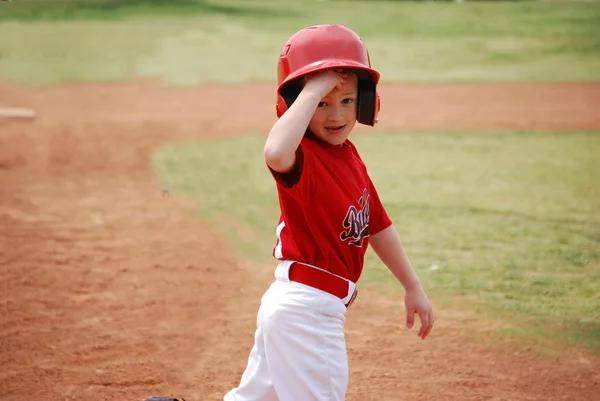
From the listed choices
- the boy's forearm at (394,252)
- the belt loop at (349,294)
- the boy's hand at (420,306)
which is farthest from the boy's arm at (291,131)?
the boy's hand at (420,306)

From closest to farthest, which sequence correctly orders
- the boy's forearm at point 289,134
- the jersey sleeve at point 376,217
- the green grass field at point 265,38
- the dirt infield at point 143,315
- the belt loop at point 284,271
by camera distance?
the boy's forearm at point 289,134
the belt loop at point 284,271
the jersey sleeve at point 376,217
the dirt infield at point 143,315
the green grass field at point 265,38

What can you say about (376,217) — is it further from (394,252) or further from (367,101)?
(367,101)

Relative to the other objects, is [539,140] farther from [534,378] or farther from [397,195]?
[534,378]

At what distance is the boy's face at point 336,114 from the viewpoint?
2199 mm

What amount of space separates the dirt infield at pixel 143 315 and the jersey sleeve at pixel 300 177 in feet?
4.68

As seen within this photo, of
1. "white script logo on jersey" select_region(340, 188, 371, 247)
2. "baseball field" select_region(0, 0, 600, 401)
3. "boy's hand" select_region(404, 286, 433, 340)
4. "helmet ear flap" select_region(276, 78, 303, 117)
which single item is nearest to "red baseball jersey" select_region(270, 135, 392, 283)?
"white script logo on jersey" select_region(340, 188, 371, 247)

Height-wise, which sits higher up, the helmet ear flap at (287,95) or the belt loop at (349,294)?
the helmet ear flap at (287,95)

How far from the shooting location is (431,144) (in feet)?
29.8

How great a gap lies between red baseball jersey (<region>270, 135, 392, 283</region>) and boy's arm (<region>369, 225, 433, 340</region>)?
7.3 inches

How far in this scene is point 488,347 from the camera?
380 centimetres

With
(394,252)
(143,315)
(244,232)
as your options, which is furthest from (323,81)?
(244,232)

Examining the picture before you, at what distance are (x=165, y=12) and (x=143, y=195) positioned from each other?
1410cm

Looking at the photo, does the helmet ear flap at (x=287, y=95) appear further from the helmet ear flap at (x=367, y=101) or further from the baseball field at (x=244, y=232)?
the baseball field at (x=244, y=232)

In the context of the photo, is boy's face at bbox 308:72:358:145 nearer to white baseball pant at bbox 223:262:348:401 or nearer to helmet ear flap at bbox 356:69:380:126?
helmet ear flap at bbox 356:69:380:126
